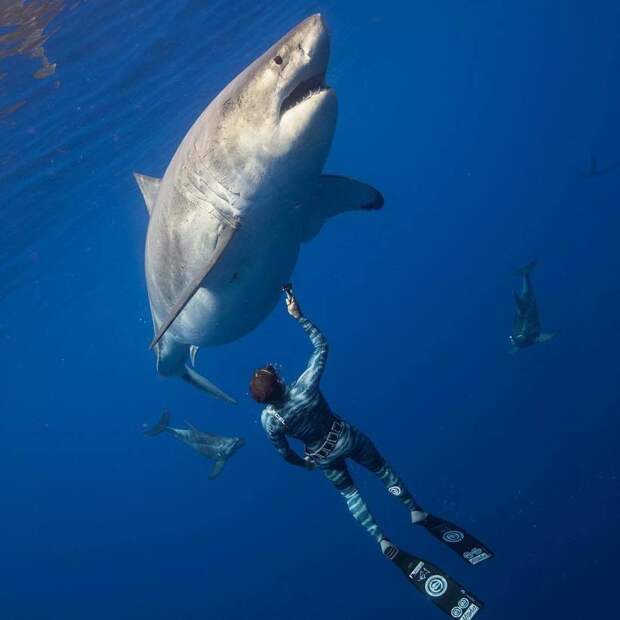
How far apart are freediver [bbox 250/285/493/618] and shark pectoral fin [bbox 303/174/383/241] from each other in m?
1.01

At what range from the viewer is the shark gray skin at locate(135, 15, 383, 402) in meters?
3.94

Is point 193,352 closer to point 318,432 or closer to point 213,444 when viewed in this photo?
Result: point 318,432

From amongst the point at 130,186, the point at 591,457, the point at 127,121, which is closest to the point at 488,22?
the point at 130,186

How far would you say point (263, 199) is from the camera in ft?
15.5

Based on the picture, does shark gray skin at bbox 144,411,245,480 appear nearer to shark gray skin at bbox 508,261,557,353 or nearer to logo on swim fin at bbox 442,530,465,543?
shark gray skin at bbox 508,261,557,353

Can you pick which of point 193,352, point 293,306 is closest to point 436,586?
point 293,306

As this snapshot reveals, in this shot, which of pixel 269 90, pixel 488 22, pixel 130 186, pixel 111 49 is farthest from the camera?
pixel 488 22

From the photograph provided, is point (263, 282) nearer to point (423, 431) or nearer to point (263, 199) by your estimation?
point (263, 199)

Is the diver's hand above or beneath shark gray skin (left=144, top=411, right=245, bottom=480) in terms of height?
beneath

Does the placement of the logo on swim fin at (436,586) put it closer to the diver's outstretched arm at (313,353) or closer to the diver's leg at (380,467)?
the diver's leg at (380,467)

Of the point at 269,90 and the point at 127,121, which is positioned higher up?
the point at 127,121

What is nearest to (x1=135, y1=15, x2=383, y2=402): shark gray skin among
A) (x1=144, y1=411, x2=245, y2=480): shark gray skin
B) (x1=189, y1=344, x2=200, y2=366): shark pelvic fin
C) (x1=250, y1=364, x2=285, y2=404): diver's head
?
(x1=250, y1=364, x2=285, y2=404): diver's head

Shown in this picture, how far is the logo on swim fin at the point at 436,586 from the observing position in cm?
552

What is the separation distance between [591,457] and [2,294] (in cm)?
3099
